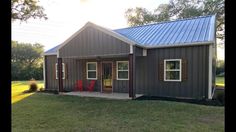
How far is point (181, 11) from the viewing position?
24.4m

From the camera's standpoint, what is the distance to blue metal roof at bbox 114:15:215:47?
9516mm

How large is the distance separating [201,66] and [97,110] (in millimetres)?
5692

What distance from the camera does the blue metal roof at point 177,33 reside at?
31.0ft

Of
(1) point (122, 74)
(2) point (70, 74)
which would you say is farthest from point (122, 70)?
(2) point (70, 74)

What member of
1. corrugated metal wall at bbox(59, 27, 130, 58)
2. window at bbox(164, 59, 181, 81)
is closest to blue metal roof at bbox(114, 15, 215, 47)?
window at bbox(164, 59, 181, 81)

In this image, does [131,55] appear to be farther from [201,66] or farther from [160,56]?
[201,66]

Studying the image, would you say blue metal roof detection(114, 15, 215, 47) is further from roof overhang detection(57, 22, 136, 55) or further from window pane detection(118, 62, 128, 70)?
window pane detection(118, 62, 128, 70)

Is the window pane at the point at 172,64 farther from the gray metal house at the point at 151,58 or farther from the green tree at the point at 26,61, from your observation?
the green tree at the point at 26,61

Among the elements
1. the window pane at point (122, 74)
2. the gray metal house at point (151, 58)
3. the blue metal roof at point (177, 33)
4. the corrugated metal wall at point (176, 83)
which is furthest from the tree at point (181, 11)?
the window pane at point (122, 74)

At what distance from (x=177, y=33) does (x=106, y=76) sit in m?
5.31

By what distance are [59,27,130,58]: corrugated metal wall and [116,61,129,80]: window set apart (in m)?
1.70

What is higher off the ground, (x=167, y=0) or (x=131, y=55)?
(x=167, y=0)

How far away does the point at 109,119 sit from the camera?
5.73 m
